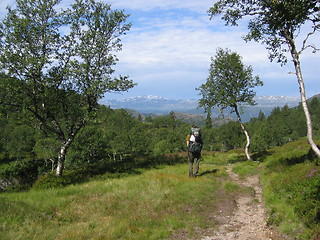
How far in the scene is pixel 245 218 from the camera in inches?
404

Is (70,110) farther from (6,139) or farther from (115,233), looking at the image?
(6,139)

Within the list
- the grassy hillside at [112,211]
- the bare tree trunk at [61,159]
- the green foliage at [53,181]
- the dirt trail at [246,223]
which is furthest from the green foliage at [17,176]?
the dirt trail at [246,223]

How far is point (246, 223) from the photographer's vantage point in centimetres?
972

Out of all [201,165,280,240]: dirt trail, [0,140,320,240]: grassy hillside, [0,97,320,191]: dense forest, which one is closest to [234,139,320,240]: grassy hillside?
[0,140,320,240]: grassy hillside

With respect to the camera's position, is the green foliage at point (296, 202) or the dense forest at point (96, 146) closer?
the green foliage at point (296, 202)

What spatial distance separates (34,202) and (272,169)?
1428 cm

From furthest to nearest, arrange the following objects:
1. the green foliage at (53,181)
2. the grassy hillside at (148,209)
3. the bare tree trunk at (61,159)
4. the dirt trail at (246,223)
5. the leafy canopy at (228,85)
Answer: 1. the leafy canopy at (228,85)
2. the bare tree trunk at (61,159)
3. the green foliage at (53,181)
4. the dirt trail at (246,223)
5. the grassy hillside at (148,209)

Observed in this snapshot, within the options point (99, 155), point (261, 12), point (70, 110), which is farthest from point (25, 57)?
point (99, 155)

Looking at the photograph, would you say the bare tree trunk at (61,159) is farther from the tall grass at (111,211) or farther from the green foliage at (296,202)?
the green foliage at (296,202)

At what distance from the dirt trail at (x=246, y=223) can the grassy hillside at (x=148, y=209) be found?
0.40 m

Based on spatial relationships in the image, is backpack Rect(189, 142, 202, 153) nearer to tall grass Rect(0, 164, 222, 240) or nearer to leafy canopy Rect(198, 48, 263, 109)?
tall grass Rect(0, 164, 222, 240)

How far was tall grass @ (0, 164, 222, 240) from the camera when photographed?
8.29 m

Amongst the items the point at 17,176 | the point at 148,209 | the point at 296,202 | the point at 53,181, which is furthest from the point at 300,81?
the point at 17,176

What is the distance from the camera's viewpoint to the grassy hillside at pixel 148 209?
8.18 m
